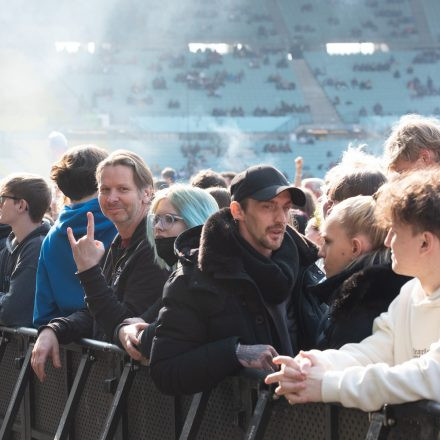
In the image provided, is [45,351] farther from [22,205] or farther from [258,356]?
[258,356]

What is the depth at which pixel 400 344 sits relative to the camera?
2486 mm

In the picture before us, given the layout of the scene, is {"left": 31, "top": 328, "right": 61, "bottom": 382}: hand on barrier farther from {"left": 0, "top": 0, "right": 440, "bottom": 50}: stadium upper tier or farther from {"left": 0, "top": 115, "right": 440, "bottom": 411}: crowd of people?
{"left": 0, "top": 0, "right": 440, "bottom": 50}: stadium upper tier

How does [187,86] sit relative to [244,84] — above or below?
below

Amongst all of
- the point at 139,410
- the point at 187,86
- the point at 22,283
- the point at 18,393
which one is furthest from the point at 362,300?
the point at 187,86

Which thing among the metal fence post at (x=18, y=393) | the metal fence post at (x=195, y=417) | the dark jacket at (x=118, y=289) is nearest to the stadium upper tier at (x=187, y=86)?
the metal fence post at (x=18, y=393)

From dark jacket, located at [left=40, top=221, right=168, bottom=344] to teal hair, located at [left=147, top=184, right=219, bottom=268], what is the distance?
243mm

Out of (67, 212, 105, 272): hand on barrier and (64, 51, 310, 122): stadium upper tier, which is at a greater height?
(64, 51, 310, 122): stadium upper tier

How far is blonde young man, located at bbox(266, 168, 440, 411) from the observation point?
2.25 m

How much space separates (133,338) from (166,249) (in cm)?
36

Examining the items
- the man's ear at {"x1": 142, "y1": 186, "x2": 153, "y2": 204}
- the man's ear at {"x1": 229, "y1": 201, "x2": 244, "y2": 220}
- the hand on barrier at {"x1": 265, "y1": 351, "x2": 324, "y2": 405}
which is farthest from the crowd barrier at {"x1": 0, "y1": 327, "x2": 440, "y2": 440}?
the man's ear at {"x1": 142, "y1": 186, "x2": 153, "y2": 204}

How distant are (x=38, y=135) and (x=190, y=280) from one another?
3151 centimetres

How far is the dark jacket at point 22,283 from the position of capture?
4.84 meters

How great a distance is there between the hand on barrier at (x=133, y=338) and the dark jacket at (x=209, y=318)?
1.18 ft

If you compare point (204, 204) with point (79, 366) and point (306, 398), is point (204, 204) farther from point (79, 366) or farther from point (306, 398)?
point (306, 398)
